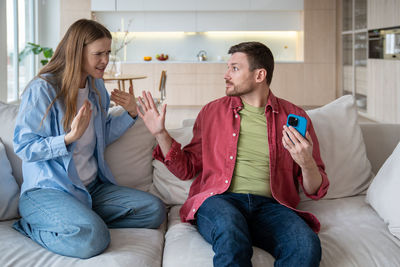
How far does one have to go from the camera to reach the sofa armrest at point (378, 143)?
2488mm

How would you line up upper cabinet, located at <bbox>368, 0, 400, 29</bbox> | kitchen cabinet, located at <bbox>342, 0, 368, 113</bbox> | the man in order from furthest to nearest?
kitchen cabinet, located at <bbox>342, 0, 368, 113</bbox>
upper cabinet, located at <bbox>368, 0, 400, 29</bbox>
the man

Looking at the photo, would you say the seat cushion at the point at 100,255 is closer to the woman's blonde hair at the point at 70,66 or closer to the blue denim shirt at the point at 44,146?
the blue denim shirt at the point at 44,146

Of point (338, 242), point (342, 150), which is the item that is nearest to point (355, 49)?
point (342, 150)

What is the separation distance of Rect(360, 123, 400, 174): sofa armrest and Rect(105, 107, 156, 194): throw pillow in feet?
3.60

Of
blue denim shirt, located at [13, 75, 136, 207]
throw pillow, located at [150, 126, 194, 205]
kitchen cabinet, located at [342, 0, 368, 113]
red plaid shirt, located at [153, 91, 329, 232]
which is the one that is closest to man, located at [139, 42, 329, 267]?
red plaid shirt, located at [153, 91, 329, 232]

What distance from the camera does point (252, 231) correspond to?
185 centimetres

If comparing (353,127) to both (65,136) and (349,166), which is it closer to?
(349,166)

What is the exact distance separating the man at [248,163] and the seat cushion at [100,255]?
0.21 m

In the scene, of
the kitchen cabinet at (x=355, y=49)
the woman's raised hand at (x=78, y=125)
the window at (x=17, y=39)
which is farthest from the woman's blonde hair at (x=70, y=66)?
the kitchen cabinet at (x=355, y=49)

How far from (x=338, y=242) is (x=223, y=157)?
0.56 meters

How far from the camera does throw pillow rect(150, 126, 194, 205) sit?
2.23 meters

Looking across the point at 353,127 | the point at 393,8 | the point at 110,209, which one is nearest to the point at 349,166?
the point at 353,127

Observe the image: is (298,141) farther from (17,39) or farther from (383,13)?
(17,39)

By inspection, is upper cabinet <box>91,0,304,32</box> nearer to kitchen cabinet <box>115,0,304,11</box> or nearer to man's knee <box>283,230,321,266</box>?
kitchen cabinet <box>115,0,304,11</box>
